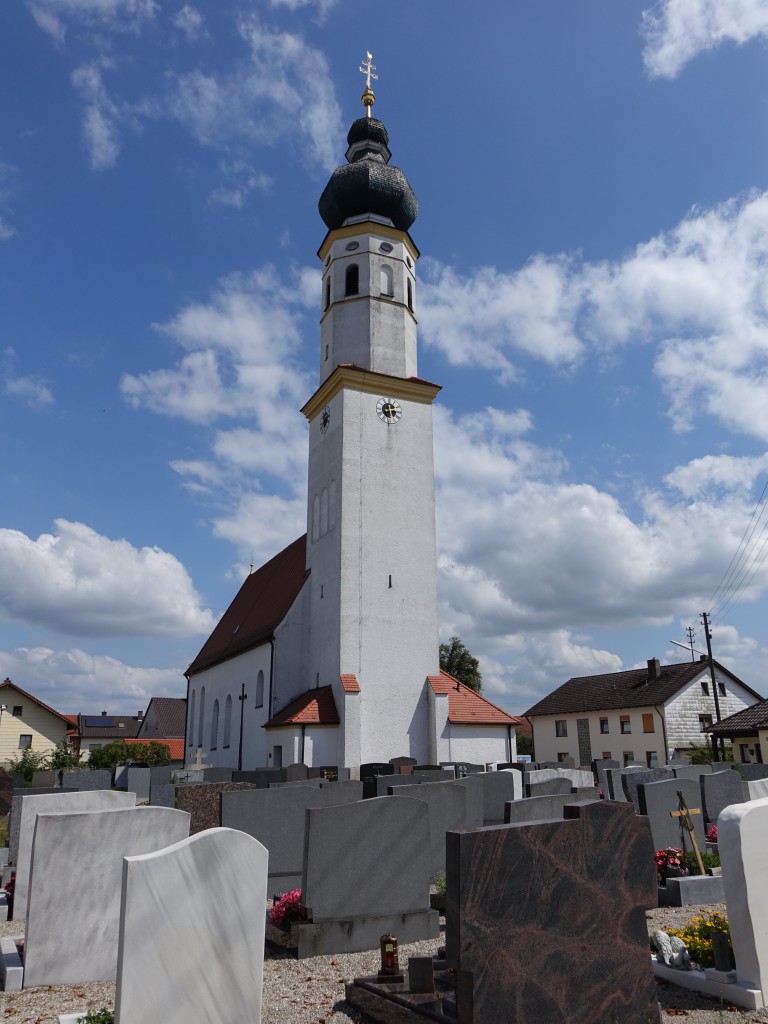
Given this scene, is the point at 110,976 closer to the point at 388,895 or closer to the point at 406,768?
the point at 388,895

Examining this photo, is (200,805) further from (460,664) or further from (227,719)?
(460,664)

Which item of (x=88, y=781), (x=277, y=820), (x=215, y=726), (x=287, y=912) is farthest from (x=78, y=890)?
(x=215, y=726)

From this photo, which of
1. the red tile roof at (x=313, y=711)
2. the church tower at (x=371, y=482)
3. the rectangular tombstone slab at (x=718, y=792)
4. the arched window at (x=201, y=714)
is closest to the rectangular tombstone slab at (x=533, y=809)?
the rectangular tombstone slab at (x=718, y=792)

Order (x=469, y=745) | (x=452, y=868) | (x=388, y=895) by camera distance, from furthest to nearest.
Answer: (x=469, y=745)
(x=388, y=895)
(x=452, y=868)

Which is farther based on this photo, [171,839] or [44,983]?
[171,839]

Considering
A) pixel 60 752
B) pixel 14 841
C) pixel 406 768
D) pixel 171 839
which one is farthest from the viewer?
pixel 60 752

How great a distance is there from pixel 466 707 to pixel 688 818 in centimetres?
1742

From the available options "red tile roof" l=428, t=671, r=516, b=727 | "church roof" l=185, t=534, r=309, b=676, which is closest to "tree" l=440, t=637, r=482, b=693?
"church roof" l=185, t=534, r=309, b=676

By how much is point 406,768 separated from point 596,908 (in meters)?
14.9

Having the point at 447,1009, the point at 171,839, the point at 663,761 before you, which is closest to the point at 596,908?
the point at 447,1009

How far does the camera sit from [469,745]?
25.5 meters

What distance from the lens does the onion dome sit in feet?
98.4

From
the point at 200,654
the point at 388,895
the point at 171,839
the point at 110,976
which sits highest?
the point at 200,654

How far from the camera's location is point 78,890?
6422mm
